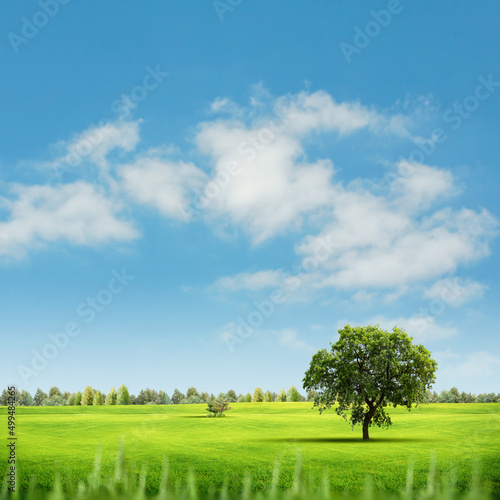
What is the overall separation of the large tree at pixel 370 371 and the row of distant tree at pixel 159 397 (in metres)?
84.0

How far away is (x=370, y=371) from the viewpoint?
41.9 meters

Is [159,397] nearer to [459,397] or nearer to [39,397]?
[39,397]

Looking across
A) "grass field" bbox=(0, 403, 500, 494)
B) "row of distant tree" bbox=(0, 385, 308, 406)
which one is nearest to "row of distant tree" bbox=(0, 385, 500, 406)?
"row of distant tree" bbox=(0, 385, 308, 406)

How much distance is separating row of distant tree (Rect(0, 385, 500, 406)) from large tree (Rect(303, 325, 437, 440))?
8404cm

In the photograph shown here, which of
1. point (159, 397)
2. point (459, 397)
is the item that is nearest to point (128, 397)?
point (159, 397)

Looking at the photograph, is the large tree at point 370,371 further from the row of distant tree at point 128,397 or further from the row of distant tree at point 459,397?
the row of distant tree at point 459,397

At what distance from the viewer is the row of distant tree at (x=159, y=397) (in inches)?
5576

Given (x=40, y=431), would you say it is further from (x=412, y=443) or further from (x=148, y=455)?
(x=412, y=443)

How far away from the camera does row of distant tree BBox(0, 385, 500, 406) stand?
141625 mm

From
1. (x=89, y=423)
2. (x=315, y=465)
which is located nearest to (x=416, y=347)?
(x=315, y=465)

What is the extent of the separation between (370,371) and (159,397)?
144913mm

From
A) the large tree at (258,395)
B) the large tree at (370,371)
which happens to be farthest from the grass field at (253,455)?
the large tree at (258,395)

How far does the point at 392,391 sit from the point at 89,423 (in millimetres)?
46571

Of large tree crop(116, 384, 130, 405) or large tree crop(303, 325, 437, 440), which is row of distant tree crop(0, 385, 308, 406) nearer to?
large tree crop(116, 384, 130, 405)
